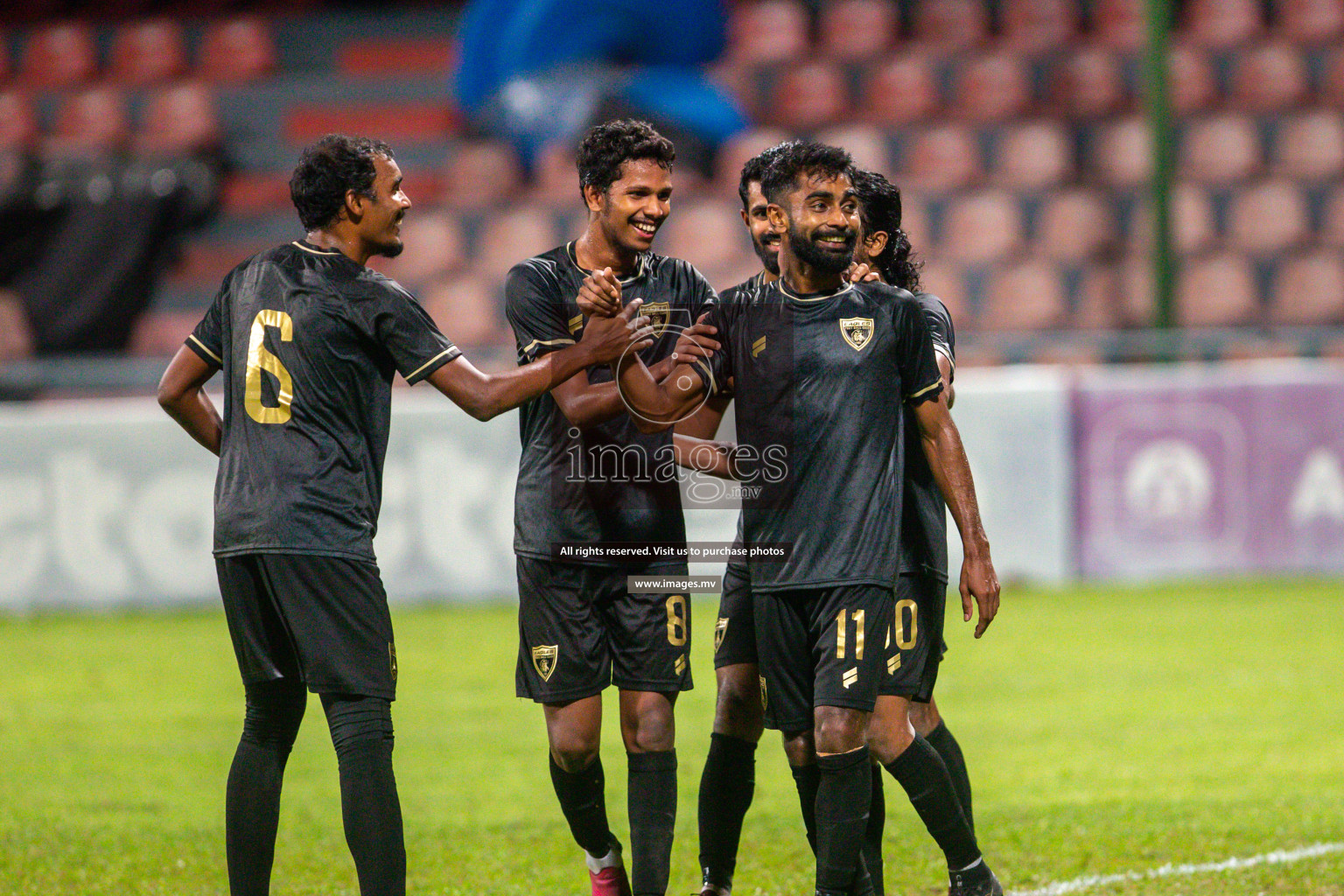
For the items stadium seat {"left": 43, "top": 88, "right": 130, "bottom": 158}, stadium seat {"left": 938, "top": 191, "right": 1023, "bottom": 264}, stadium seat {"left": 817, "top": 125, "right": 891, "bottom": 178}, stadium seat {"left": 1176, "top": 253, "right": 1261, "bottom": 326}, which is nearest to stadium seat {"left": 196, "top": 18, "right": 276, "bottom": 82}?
stadium seat {"left": 43, "top": 88, "right": 130, "bottom": 158}

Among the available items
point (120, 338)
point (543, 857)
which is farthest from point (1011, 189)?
point (543, 857)

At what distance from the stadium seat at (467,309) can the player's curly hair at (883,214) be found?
936cm

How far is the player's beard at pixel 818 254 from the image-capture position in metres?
4.23

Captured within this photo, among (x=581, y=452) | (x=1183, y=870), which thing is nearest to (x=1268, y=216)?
(x=1183, y=870)

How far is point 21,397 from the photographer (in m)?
11.4

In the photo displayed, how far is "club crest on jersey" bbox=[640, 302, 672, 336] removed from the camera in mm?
4598

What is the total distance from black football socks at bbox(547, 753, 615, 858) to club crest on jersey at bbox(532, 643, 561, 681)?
281 millimetres

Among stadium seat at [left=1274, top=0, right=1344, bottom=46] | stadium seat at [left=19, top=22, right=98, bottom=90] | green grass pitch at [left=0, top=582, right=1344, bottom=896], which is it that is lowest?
green grass pitch at [left=0, top=582, right=1344, bottom=896]

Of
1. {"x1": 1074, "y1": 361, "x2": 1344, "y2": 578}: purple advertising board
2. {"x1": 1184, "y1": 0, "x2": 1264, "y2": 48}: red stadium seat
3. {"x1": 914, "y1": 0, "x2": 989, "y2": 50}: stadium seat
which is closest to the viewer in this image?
{"x1": 1074, "y1": 361, "x2": 1344, "y2": 578}: purple advertising board

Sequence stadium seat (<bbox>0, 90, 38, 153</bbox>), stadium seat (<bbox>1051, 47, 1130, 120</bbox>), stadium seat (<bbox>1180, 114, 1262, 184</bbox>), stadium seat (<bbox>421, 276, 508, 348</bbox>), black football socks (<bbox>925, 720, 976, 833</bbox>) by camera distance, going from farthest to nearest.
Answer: stadium seat (<bbox>0, 90, 38, 153</bbox>), stadium seat (<bbox>1051, 47, 1130, 120</bbox>), stadium seat (<bbox>1180, 114, 1262, 184</bbox>), stadium seat (<bbox>421, 276, 508, 348</bbox>), black football socks (<bbox>925, 720, 976, 833</bbox>)

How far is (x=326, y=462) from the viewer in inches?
163

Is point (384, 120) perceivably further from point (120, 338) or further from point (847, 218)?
point (847, 218)

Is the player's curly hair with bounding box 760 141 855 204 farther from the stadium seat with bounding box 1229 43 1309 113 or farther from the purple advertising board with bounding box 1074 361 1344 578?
the stadium seat with bounding box 1229 43 1309 113

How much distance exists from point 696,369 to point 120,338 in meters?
11.2
